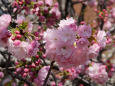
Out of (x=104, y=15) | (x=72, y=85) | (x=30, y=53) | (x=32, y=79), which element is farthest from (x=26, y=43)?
(x=104, y=15)

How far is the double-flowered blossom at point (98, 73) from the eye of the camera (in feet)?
7.20

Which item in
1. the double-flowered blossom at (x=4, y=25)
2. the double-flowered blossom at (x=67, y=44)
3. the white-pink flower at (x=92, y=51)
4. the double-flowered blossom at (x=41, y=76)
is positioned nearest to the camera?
the double-flowered blossom at (x=4, y=25)

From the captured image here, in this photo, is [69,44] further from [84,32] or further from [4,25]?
[4,25]

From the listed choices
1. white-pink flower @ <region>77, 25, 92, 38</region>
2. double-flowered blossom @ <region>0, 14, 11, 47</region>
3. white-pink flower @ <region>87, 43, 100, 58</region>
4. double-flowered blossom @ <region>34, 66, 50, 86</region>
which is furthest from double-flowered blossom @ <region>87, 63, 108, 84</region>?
double-flowered blossom @ <region>0, 14, 11, 47</region>

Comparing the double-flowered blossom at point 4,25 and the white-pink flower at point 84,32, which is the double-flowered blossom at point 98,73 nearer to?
the white-pink flower at point 84,32

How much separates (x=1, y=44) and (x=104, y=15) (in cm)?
230

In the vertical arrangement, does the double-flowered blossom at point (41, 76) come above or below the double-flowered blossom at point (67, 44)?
below

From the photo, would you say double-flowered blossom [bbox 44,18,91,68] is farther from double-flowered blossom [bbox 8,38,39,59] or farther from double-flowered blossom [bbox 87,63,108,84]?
double-flowered blossom [bbox 87,63,108,84]

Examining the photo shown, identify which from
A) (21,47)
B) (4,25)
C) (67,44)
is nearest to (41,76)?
(21,47)

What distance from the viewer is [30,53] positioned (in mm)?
1161

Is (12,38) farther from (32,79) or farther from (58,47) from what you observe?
(32,79)

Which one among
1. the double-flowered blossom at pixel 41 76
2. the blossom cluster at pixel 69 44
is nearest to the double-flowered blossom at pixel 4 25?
the blossom cluster at pixel 69 44

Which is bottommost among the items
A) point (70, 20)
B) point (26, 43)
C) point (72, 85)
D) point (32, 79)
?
point (72, 85)

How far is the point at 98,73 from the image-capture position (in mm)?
2275
